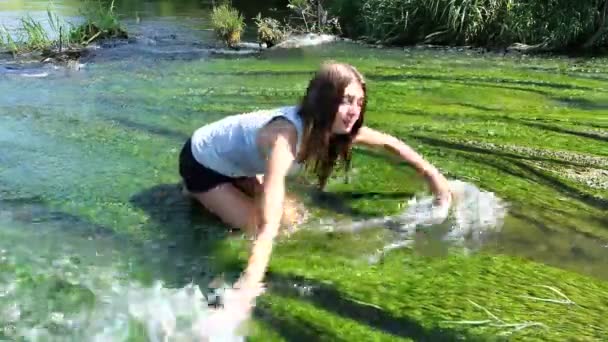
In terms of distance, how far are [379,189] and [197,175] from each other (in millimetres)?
1463

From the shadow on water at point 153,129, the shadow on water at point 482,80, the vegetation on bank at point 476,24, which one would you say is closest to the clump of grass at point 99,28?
the vegetation on bank at point 476,24

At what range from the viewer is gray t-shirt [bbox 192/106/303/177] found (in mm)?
4336

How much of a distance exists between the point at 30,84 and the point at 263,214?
861cm

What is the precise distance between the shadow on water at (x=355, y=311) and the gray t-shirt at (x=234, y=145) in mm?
736

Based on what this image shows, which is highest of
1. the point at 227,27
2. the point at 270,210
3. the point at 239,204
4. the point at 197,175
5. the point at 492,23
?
the point at 492,23

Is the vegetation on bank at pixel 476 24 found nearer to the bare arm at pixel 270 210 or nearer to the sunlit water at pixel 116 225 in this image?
the sunlit water at pixel 116 225

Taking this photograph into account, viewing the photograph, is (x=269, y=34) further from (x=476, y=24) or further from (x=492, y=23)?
(x=492, y=23)

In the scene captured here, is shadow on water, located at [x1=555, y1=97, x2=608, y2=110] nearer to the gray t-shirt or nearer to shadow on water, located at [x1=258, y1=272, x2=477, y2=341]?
the gray t-shirt

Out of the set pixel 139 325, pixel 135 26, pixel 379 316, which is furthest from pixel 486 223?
pixel 135 26

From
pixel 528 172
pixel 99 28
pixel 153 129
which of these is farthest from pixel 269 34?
pixel 528 172

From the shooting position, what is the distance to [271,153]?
12.7 feet

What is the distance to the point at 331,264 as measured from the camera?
4062mm

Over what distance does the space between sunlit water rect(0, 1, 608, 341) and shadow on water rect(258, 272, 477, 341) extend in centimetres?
33

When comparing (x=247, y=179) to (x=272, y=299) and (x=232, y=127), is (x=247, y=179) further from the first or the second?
(x=272, y=299)
